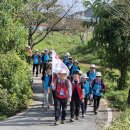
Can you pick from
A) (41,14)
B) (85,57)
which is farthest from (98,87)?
(85,57)

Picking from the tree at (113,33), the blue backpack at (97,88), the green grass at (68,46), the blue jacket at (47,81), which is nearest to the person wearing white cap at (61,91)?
the blue jacket at (47,81)

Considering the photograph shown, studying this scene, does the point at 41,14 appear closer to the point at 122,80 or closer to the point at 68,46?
the point at 122,80

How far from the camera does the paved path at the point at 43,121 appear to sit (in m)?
13.7

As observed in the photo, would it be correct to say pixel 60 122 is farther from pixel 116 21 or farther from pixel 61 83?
pixel 116 21

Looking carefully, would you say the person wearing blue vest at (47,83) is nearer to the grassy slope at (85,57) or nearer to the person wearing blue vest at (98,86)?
the person wearing blue vest at (98,86)

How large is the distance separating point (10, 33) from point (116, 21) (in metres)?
5.68

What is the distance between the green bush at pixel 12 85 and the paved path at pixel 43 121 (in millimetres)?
427

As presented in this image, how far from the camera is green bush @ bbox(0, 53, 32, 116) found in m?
15.6

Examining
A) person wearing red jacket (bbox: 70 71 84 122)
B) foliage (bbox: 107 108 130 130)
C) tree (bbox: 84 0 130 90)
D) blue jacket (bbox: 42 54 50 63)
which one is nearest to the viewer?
foliage (bbox: 107 108 130 130)

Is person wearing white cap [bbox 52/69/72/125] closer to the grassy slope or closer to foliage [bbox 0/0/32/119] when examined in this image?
the grassy slope

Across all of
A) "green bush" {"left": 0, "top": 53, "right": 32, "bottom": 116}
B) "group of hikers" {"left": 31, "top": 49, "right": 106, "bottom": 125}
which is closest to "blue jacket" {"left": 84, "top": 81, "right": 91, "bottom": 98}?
"group of hikers" {"left": 31, "top": 49, "right": 106, "bottom": 125}

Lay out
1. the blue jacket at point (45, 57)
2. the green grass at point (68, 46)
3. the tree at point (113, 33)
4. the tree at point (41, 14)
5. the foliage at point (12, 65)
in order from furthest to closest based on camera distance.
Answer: the green grass at point (68, 46), the tree at point (41, 14), the blue jacket at point (45, 57), the tree at point (113, 33), the foliage at point (12, 65)

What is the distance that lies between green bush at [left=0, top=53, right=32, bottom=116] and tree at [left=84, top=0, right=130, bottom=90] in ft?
16.5

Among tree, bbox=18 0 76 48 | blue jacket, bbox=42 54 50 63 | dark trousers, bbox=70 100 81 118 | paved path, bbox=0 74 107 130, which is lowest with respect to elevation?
paved path, bbox=0 74 107 130
